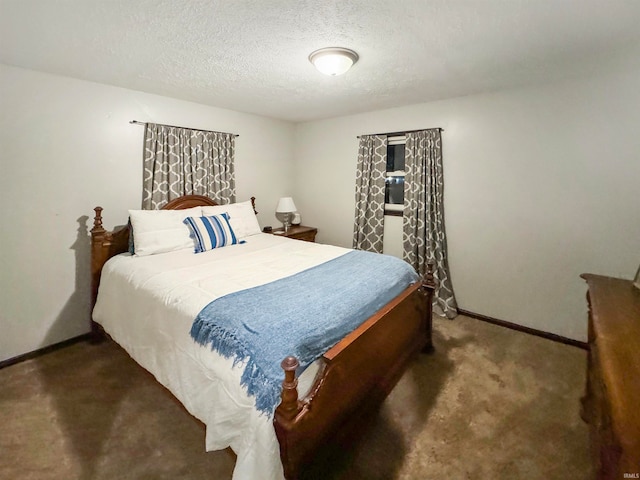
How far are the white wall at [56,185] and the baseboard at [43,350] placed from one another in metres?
0.04

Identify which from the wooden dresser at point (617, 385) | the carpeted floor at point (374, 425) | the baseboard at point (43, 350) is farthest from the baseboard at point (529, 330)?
the baseboard at point (43, 350)

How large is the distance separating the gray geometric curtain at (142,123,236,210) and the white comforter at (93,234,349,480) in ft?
2.62

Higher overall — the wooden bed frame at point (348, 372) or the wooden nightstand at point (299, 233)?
the wooden nightstand at point (299, 233)

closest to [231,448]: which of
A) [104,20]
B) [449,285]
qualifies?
[104,20]

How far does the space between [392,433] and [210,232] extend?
2.16 metres

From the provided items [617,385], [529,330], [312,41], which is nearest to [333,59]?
[312,41]

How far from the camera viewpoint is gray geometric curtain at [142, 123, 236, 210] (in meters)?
2.85

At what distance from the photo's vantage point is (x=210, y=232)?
2752 mm

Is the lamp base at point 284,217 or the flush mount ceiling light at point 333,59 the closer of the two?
the flush mount ceiling light at point 333,59

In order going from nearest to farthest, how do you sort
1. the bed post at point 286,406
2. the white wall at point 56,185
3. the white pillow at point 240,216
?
the bed post at point 286,406 → the white wall at point 56,185 → the white pillow at point 240,216

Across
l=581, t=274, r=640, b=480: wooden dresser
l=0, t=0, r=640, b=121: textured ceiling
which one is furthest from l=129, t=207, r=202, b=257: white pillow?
l=581, t=274, r=640, b=480: wooden dresser

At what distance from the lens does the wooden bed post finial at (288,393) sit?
108 centimetres

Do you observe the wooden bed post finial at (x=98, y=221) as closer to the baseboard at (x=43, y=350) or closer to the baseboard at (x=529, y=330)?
the baseboard at (x=43, y=350)

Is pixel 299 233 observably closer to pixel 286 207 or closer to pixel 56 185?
pixel 286 207
